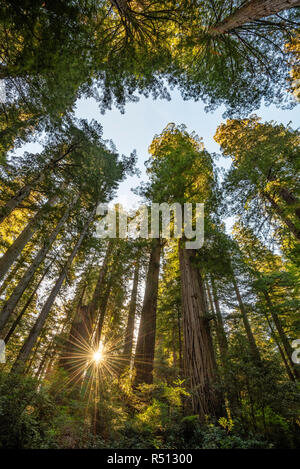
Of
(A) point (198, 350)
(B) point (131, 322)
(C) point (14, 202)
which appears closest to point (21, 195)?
(C) point (14, 202)

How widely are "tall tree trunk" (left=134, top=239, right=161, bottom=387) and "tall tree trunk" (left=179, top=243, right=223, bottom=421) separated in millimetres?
2047

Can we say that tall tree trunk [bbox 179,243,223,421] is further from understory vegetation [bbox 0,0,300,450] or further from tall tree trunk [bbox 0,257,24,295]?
tall tree trunk [bbox 0,257,24,295]

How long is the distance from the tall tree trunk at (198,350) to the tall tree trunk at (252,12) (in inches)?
263

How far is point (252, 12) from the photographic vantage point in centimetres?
424

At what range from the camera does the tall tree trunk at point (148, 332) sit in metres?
6.27

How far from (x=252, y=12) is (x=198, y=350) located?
8692 mm

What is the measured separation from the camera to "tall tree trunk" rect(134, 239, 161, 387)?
20.6 ft

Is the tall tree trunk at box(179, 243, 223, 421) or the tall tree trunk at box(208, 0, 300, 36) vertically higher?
the tall tree trunk at box(208, 0, 300, 36)

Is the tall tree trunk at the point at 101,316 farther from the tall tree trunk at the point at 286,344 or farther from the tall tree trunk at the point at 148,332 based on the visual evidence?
the tall tree trunk at the point at 286,344

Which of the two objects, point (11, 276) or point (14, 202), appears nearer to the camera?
point (14, 202)

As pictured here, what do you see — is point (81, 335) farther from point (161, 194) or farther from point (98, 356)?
point (161, 194)

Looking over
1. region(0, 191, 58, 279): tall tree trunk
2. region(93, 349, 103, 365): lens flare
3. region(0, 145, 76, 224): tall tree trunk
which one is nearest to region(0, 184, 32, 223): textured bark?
region(0, 145, 76, 224): tall tree trunk

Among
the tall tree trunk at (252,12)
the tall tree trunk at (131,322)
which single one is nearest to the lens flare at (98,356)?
the tall tree trunk at (131,322)

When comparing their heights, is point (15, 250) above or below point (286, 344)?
above
